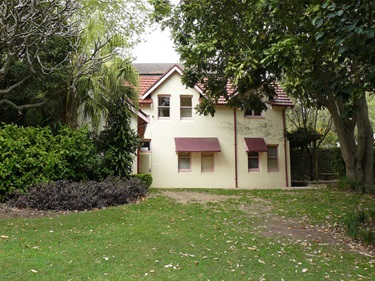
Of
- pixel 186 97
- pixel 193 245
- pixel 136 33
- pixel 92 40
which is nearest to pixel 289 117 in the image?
pixel 186 97

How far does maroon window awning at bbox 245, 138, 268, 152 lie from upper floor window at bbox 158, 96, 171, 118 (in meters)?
5.14

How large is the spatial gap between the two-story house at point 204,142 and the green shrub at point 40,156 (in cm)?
693

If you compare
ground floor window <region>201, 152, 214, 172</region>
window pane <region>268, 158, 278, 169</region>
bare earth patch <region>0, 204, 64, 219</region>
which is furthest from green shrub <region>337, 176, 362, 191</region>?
bare earth patch <region>0, 204, 64, 219</region>

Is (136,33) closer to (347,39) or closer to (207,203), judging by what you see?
(207,203)

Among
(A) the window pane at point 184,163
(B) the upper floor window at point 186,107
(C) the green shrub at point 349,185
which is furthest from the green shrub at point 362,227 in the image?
(B) the upper floor window at point 186,107

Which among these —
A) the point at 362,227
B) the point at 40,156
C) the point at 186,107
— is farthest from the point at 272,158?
the point at 40,156

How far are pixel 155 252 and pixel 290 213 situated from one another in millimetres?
5387

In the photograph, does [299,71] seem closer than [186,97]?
Yes

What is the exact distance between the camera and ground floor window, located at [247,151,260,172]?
19688 millimetres

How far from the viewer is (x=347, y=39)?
4.61 meters

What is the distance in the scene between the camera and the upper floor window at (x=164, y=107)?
19234 millimetres

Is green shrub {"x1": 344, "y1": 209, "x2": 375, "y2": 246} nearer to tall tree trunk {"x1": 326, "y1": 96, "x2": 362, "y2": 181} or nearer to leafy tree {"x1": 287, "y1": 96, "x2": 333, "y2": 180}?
tall tree trunk {"x1": 326, "y1": 96, "x2": 362, "y2": 181}

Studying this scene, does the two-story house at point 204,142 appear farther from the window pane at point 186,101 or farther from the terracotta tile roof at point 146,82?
the terracotta tile roof at point 146,82

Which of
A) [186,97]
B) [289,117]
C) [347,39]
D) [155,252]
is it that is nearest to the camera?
[347,39]
